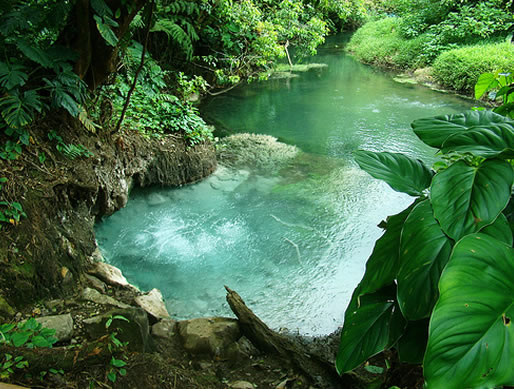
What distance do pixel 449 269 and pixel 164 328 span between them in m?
1.73

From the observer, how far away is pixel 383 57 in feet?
38.5

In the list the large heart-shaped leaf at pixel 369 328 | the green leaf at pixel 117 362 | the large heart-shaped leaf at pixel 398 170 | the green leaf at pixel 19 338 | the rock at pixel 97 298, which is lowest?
the rock at pixel 97 298

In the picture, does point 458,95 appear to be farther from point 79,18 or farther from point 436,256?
point 436,256

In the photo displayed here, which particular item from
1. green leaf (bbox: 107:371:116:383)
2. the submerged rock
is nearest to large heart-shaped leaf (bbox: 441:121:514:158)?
green leaf (bbox: 107:371:116:383)

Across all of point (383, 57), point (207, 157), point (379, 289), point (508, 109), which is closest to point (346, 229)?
point (207, 157)

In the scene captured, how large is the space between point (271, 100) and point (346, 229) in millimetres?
4880

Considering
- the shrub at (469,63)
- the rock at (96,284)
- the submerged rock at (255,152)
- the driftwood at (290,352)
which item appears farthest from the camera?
the shrub at (469,63)

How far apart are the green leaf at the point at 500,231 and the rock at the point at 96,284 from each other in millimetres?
2315

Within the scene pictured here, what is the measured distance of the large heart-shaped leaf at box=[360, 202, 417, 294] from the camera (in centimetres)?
121

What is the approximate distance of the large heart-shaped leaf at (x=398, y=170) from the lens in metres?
1.37

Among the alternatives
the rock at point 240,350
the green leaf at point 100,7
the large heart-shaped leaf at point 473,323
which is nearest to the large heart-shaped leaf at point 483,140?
the large heart-shaped leaf at point 473,323

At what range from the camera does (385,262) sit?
123 cm

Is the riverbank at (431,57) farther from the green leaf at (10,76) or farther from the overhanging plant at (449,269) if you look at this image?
the green leaf at (10,76)

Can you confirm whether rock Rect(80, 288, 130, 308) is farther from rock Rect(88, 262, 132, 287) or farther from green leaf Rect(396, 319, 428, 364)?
green leaf Rect(396, 319, 428, 364)
